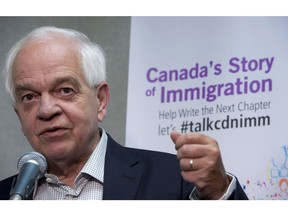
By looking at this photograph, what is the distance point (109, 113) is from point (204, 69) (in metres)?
0.77

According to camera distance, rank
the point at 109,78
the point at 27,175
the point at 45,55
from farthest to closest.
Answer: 1. the point at 109,78
2. the point at 45,55
3. the point at 27,175

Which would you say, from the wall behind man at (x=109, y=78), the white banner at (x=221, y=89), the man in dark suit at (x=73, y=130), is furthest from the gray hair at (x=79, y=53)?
the wall behind man at (x=109, y=78)

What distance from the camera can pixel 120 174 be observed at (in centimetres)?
196

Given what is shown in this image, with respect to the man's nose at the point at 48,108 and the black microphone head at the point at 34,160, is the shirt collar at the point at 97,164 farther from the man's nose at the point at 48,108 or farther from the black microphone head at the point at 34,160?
the black microphone head at the point at 34,160

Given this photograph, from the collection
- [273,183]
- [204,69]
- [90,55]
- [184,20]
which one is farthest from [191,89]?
[90,55]

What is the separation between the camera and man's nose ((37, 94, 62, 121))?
190 cm

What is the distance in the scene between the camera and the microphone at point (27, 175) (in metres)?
1.29

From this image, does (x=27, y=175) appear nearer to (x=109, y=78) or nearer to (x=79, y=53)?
(x=79, y=53)

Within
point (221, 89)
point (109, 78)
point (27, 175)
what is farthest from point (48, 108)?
point (109, 78)

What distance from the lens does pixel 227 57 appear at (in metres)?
2.96

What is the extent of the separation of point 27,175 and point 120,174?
23.9 inches

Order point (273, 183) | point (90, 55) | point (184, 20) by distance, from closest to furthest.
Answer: point (90, 55) < point (273, 183) < point (184, 20)

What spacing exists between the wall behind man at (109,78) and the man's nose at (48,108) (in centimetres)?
151
